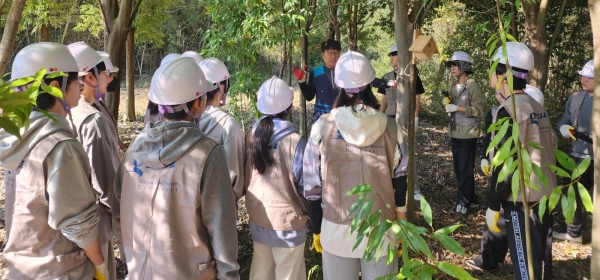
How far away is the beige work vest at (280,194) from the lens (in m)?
2.86

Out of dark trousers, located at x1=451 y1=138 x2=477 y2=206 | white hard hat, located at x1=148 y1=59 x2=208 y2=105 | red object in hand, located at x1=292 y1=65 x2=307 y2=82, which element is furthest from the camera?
dark trousers, located at x1=451 y1=138 x2=477 y2=206

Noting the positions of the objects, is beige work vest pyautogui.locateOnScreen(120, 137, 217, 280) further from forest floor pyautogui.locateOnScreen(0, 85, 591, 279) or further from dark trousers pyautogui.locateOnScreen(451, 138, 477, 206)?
dark trousers pyautogui.locateOnScreen(451, 138, 477, 206)

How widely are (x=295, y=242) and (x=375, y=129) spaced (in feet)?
3.22

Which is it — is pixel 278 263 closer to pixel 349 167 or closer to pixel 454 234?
pixel 349 167

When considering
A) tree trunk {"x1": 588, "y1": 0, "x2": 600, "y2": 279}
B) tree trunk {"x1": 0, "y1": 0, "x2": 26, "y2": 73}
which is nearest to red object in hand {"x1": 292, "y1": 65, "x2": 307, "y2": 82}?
tree trunk {"x1": 0, "y1": 0, "x2": 26, "y2": 73}

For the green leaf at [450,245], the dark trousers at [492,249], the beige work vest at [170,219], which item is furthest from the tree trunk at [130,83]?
the green leaf at [450,245]

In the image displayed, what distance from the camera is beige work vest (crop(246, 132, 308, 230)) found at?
113 inches

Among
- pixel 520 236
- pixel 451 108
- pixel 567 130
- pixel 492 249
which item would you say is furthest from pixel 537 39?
pixel 520 236

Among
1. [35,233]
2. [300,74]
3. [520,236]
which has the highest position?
[300,74]

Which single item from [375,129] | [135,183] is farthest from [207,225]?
[375,129]

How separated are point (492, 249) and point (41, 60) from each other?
362cm

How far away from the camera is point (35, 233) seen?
6.57 ft

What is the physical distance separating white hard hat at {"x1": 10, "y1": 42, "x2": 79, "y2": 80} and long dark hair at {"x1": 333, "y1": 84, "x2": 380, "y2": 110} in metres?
1.45

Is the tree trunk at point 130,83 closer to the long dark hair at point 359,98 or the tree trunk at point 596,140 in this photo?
the long dark hair at point 359,98
